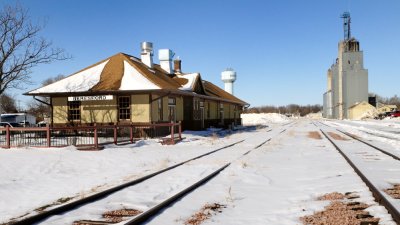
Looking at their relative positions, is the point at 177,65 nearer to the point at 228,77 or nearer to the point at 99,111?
the point at 99,111

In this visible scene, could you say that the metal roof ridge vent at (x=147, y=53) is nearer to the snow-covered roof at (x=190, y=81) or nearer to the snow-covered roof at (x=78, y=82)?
the snow-covered roof at (x=190, y=81)

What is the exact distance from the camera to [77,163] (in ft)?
42.4

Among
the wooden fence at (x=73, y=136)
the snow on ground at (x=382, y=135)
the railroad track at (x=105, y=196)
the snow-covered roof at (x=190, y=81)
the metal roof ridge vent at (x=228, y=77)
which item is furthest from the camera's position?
the metal roof ridge vent at (x=228, y=77)

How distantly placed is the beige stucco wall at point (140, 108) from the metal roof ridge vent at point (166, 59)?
38.3 feet

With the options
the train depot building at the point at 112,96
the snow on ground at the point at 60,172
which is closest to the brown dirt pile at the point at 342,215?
the snow on ground at the point at 60,172

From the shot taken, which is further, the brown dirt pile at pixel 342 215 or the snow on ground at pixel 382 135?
the snow on ground at pixel 382 135

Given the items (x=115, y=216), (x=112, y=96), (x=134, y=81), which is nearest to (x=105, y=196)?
(x=115, y=216)

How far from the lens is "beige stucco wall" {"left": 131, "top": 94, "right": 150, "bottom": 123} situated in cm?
2478

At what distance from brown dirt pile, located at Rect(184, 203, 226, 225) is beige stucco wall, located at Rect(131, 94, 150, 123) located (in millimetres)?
18350

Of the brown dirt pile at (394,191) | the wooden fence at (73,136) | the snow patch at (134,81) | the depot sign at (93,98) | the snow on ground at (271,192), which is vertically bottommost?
the snow on ground at (271,192)

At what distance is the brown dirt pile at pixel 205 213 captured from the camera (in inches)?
224

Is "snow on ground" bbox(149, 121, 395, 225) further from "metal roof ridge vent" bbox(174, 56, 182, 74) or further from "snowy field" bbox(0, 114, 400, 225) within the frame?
"metal roof ridge vent" bbox(174, 56, 182, 74)

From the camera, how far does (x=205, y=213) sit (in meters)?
6.18

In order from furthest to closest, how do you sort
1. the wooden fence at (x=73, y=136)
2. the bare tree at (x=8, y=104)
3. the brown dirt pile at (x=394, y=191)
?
the bare tree at (x=8, y=104)
the wooden fence at (x=73, y=136)
the brown dirt pile at (x=394, y=191)
